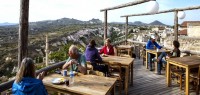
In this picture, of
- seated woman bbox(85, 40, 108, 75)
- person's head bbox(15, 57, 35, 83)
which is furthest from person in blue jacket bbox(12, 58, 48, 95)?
seated woman bbox(85, 40, 108, 75)

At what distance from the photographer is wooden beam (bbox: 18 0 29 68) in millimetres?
3230

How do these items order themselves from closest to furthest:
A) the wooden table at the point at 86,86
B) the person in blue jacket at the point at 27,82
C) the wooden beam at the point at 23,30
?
the person in blue jacket at the point at 27,82
the wooden table at the point at 86,86
the wooden beam at the point at 23,30

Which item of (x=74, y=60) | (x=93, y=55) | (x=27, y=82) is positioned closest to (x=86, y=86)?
(x=27, y=82)

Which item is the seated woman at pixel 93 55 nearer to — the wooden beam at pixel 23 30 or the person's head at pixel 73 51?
the person's head at pixel 73 51

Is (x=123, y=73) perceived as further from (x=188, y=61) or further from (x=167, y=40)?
(x=167, y=40)

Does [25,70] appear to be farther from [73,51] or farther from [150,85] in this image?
[150,85]

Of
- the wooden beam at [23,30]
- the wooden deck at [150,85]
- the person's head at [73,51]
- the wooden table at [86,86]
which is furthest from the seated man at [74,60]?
the wooden deck at [150,85]

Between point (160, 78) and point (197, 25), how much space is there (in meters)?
22.8

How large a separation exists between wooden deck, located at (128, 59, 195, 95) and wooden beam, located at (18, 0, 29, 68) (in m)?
2.66

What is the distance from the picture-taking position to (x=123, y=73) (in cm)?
502

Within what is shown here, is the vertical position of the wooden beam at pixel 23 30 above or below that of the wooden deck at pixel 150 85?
above

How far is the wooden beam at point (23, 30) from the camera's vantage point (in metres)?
3.23

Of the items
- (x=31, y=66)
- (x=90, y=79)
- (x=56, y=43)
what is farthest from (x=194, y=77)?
(x=56, y=43)

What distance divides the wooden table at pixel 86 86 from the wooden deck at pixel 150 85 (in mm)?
1839
